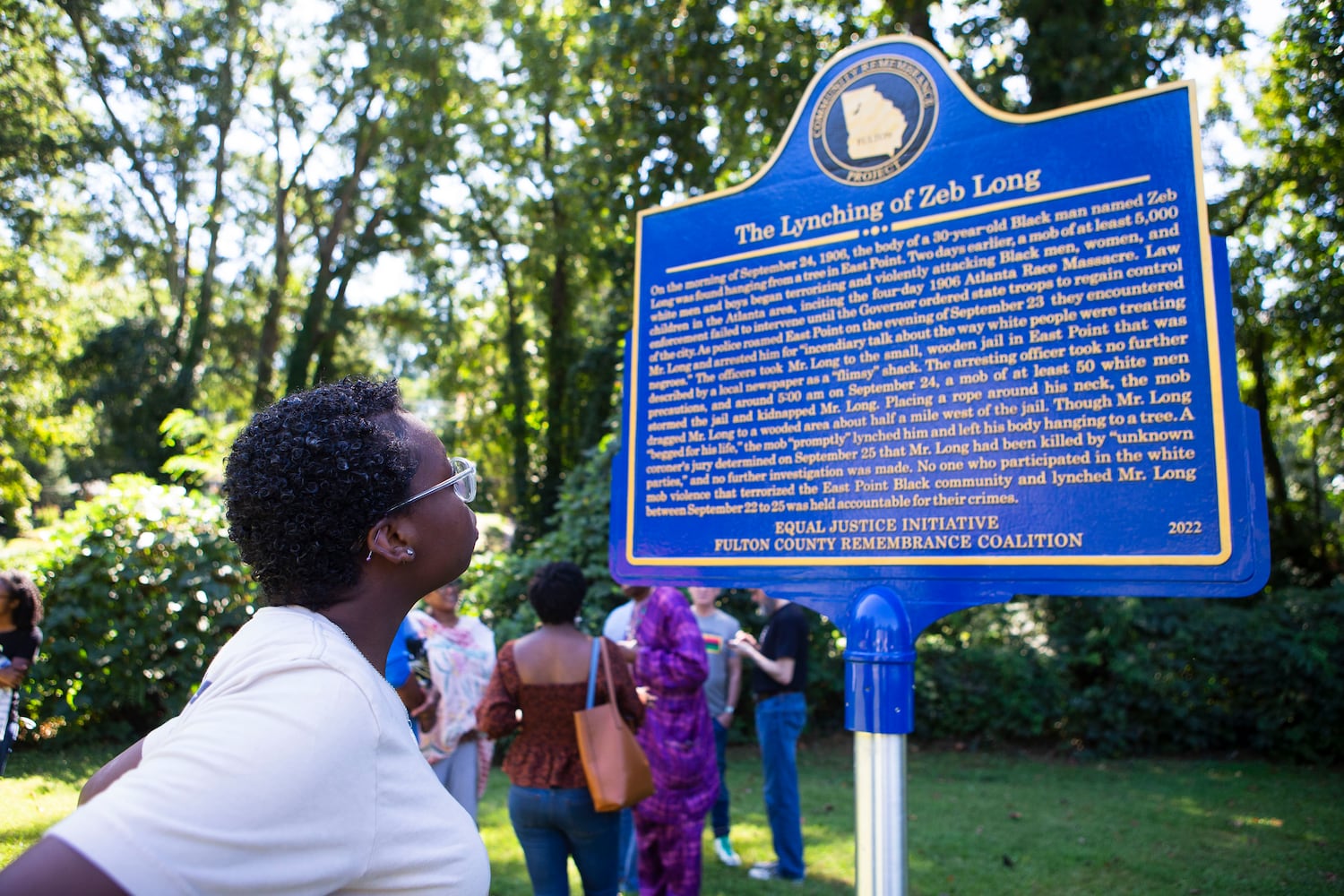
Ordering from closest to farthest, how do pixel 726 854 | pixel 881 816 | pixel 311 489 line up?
pixel 311 489 < pixel 881 816 < pixel 726 854

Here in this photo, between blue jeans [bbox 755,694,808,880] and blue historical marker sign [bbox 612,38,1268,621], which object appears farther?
blue jeans [bbox 755,694,808,880]

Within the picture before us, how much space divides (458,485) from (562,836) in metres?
2.79

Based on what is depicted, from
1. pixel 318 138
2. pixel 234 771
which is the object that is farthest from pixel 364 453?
pixel 318 138

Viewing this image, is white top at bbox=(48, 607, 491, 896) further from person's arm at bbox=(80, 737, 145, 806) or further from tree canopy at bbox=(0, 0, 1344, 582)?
tree canopy at bbox=(0, 0, 1344, 582)

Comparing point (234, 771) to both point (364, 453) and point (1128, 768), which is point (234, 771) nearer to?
point (364, 453)

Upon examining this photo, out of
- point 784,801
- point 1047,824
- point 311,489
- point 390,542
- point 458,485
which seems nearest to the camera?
point 311,489

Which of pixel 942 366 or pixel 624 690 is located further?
pixel 624 690

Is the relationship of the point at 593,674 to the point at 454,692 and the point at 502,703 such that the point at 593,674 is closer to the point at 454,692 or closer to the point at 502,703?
the point at 502,703

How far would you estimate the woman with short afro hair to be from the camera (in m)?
1.04

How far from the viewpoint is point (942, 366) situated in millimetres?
3576

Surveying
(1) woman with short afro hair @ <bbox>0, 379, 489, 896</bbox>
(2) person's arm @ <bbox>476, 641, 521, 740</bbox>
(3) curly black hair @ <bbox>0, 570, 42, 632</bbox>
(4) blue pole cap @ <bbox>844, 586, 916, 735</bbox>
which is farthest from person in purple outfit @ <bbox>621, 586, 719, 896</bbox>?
(3) curly black hair @ <bbox>0, 570, 42, 632</bbox>

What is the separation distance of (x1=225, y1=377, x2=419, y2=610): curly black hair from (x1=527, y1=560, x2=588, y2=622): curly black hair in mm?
2597

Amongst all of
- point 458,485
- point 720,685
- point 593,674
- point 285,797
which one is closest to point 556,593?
point 593,674

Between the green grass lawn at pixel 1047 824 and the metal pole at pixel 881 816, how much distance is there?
283cm
